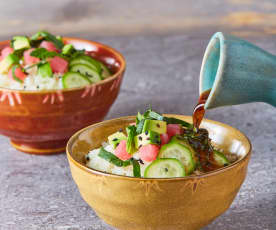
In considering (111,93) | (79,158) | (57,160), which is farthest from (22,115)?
(79,158)

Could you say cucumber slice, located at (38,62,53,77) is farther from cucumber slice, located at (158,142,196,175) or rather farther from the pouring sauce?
cucumber slice, located at (158,142,196,175)

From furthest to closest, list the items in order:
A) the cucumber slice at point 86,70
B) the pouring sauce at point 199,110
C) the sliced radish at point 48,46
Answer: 1. the sliced radish at point 48,46
2. the cucumber slice at point 86,70
3. the pouring sauce at point 199,110

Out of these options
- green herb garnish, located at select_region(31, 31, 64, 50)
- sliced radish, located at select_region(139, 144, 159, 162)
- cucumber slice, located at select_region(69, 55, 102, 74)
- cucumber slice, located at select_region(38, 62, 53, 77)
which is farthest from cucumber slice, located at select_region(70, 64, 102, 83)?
sliced radish, located at select_region(139, 144, 159, 162)

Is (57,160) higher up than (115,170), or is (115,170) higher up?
(115,170)

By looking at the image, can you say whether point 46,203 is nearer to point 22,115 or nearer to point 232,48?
point 22,115

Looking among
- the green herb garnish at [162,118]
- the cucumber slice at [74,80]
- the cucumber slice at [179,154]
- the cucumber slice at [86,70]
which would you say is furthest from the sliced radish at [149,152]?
the cucumber slice at [86,70]

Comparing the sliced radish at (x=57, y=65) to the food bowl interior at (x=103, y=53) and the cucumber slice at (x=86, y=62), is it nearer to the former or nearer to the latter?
the cucumber slice at (x=86, y=62)
